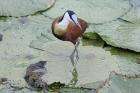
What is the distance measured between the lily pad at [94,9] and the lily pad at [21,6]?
0.43 feet

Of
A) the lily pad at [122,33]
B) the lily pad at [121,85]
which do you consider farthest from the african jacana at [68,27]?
the lily pad at [121,85]

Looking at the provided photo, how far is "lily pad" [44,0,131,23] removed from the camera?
21.0 feet

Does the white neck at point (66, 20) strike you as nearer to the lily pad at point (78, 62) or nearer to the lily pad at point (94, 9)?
the lily pad at point (78, 62)

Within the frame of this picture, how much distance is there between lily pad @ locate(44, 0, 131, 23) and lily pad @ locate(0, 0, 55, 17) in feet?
0.43

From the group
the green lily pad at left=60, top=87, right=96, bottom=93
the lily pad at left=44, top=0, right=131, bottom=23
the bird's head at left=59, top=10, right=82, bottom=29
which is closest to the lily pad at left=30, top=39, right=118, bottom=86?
the green lily pad at left=60, top=87, right=96, bottom=93

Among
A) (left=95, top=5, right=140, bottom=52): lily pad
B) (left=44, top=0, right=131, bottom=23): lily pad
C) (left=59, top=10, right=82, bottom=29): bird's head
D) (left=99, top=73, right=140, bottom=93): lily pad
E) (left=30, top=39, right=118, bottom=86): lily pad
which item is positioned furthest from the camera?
(left=44, top=0, right=131, bottom=23): lily pad

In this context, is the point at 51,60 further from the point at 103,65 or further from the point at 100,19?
the point at 100,19

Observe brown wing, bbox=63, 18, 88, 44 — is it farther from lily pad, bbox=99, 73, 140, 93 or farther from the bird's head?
lily pad, bbox=99, 73, 140, 93

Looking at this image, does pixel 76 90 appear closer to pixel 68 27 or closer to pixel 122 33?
pixel 68 27

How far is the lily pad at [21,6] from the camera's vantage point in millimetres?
6457

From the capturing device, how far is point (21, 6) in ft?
21.4

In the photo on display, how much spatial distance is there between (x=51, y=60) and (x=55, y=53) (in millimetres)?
187

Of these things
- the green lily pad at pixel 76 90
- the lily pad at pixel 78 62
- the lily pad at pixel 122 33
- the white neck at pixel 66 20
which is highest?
the white neck at pixel 66 20

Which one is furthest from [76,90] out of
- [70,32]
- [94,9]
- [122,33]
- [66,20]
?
[94,9]
